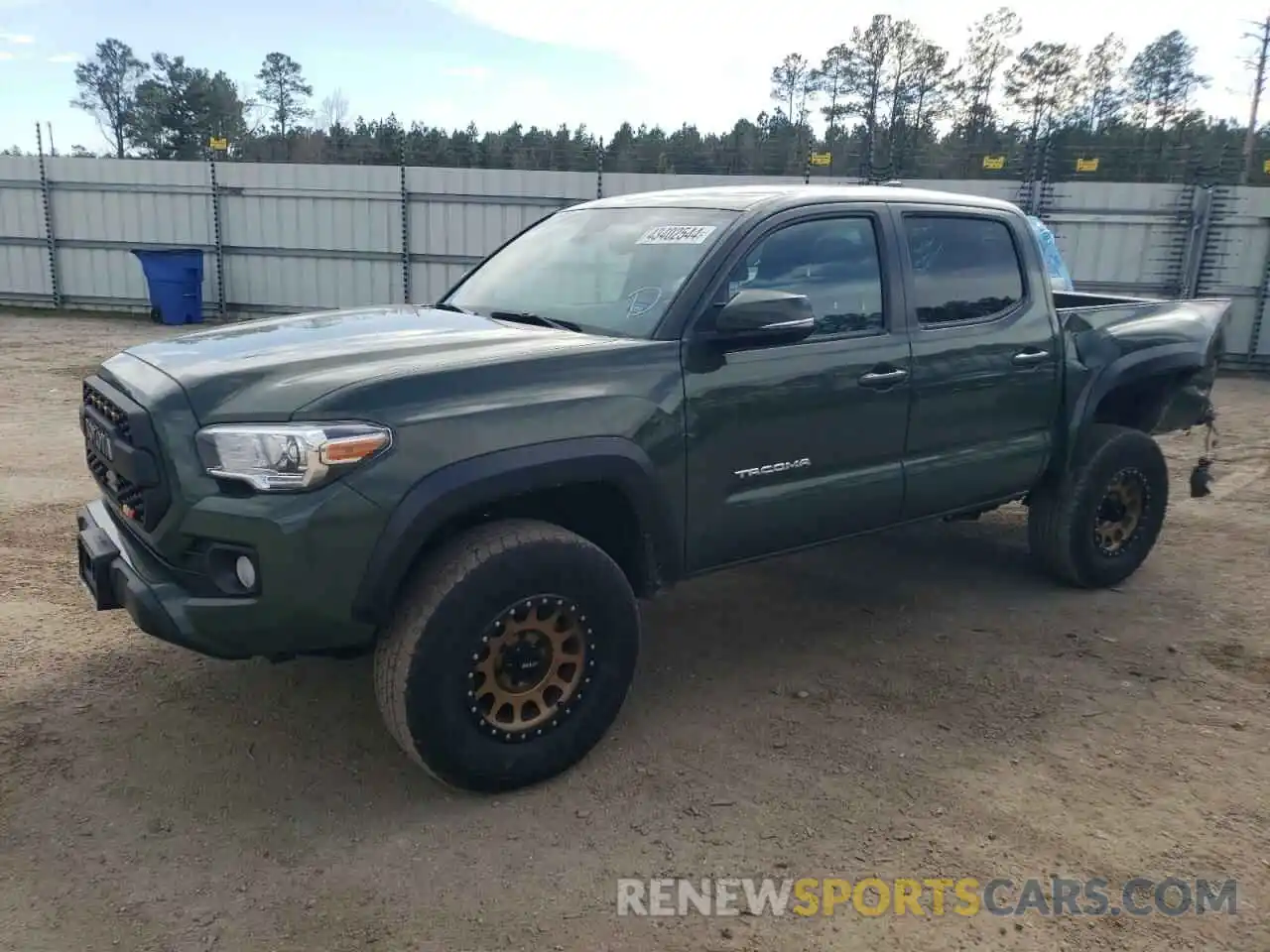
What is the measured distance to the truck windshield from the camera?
3.56 metres

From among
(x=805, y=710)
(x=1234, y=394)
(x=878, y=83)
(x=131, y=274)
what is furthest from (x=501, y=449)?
(x=878, y=83)

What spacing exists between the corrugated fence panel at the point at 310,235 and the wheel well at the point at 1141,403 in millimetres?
12559

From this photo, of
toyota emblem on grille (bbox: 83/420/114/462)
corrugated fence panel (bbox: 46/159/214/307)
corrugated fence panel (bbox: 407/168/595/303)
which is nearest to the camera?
toyota emblem on grille (bbox: 83/420/114/462)

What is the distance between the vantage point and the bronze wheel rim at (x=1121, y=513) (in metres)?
5.09

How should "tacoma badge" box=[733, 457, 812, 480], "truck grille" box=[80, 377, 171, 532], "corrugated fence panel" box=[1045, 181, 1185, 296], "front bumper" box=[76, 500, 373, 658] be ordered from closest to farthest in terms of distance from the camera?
"front bumper" box=[76, 500, 373, 658], "truck grille" box=[80, 377, 171, 532], "tacoma badge" box=[733, 457, 812, 480], "corrugated fence panel" box=[1045, 181, 1185, 296]

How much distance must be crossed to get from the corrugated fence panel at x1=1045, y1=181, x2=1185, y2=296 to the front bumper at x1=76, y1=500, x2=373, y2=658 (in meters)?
13.2

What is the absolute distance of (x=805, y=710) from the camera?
381 centimetres

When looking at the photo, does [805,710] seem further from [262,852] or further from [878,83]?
[878,83]

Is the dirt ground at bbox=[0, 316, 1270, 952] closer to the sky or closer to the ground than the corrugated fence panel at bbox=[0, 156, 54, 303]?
closer to the ground

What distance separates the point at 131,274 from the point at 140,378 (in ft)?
51.7

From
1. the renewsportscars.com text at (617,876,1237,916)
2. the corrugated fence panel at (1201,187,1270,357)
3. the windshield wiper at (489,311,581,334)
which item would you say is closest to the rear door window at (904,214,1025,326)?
the windshield wiper at (489,311,581,334)

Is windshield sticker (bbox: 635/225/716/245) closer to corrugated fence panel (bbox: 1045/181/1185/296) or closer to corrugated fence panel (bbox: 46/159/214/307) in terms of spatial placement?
corrugated fence panel (bbox: 1045/181/1185/296)

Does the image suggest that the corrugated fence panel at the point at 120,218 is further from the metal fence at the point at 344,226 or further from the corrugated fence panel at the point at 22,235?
the corrugated fence panel at the point at 22,235

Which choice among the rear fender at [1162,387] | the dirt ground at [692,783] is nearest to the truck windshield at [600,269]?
the dirt ground at [692,783]
